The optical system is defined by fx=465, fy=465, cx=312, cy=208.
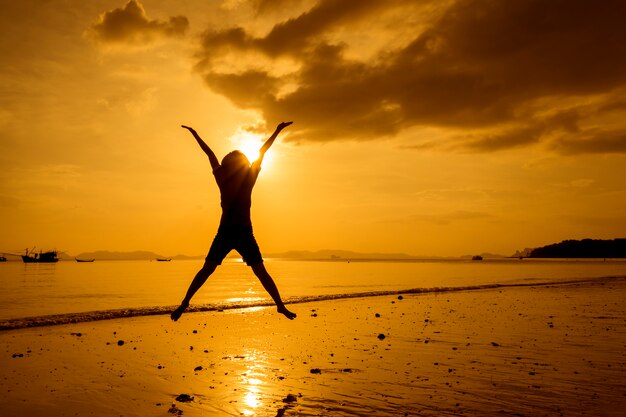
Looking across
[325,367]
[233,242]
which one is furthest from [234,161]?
[325,367]

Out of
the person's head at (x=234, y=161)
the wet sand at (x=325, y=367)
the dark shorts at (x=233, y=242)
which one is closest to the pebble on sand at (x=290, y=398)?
the wet sand at (x=325, y=367)

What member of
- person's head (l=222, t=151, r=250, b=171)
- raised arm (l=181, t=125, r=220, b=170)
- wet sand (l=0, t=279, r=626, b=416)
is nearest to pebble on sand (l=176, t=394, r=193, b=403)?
wet sand (l=0, t=279, r=626, b=416)

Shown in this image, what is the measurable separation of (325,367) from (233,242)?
6092 millimetres

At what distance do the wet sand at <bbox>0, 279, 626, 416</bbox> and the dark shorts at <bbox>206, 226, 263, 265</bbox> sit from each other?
3.15 m

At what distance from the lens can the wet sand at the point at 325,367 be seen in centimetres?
921

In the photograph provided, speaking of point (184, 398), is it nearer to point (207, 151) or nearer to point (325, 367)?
point (325, 367)

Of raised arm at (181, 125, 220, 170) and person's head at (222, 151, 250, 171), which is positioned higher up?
raised arm at (181, 125, 220, 170)

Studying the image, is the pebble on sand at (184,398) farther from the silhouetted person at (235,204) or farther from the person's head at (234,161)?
the person's head at (234,161)

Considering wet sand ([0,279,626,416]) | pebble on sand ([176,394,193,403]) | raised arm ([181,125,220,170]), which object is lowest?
wet sand ([0,279,626,416])

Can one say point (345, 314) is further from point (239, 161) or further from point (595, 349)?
point (239, 161)

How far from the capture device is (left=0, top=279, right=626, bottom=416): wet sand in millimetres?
9211

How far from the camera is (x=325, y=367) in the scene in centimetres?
1247

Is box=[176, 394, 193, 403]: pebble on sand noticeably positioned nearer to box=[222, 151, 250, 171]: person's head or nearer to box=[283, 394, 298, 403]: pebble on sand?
box=[283, 394, 298, 403]: pebble on sand

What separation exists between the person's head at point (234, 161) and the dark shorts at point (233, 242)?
1.03 metres
